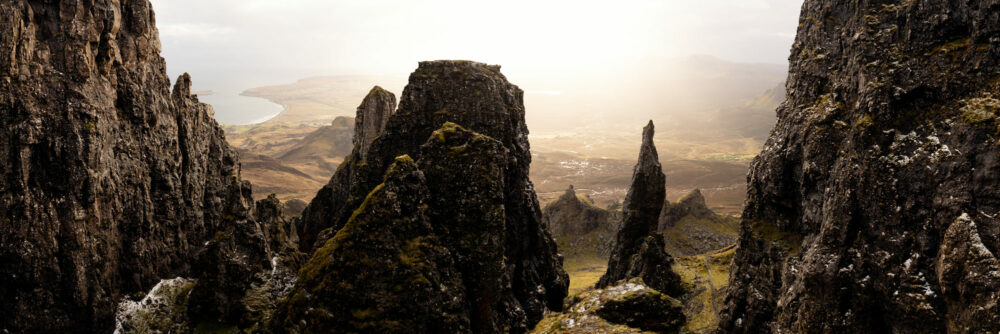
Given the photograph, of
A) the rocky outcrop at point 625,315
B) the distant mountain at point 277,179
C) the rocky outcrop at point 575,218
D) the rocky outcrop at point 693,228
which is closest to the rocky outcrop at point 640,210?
the rocky outcrop at point 693,228

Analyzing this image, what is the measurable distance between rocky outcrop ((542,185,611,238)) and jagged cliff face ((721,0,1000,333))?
69487 mm

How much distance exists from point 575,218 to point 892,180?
78577 millimetres

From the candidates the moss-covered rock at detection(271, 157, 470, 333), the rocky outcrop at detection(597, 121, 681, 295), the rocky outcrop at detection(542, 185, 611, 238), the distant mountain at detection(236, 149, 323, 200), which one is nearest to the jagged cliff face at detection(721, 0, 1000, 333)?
the moss-covered rock at detection(271, 157, 470, 333)

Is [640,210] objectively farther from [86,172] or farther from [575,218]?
[86,172]

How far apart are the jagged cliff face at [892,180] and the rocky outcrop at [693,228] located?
5872 cm

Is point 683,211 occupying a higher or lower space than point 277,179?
higher

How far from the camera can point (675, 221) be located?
291 feet

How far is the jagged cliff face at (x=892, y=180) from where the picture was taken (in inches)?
612

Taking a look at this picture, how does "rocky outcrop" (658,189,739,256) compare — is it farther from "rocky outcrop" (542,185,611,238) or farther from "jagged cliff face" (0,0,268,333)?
"jagged cliff face" (0,0,268,333)

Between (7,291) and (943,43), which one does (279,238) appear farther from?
(943,43)

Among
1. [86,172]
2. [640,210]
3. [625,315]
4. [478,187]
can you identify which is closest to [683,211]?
[640,210]

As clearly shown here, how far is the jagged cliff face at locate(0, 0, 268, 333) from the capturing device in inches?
917

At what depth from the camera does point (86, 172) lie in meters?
24.9

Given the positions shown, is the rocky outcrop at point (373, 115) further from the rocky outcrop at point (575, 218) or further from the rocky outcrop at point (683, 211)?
the rocky outcrop at point (683, 211)
